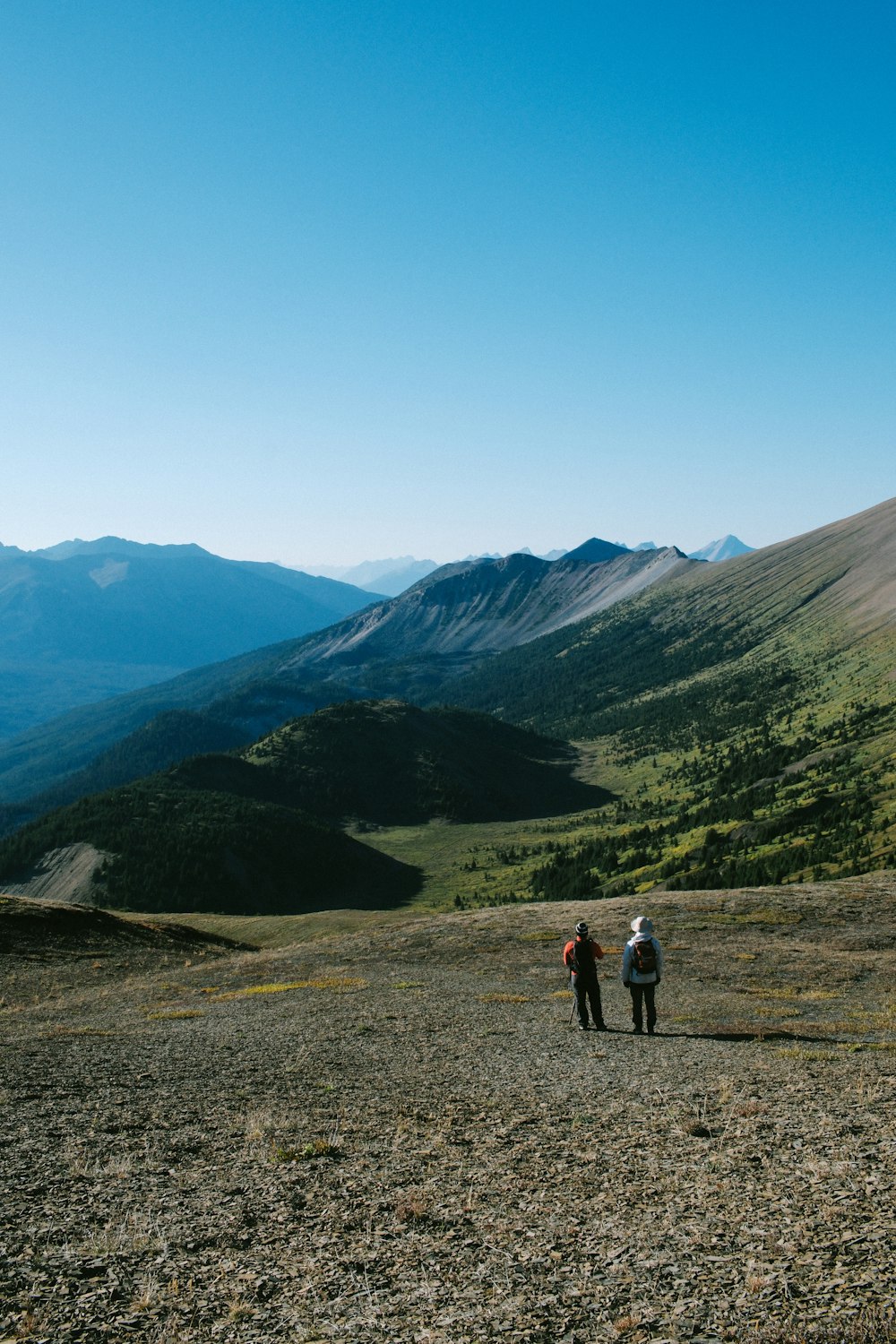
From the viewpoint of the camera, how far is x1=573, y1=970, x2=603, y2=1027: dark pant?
23062mm

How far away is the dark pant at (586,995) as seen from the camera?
2306cm

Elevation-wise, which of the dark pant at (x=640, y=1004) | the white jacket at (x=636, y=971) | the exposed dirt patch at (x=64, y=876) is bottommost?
the exposed dirt patch at (x=64, y=876)

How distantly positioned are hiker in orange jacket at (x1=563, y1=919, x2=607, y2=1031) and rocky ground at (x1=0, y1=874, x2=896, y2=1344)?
3.48 feet

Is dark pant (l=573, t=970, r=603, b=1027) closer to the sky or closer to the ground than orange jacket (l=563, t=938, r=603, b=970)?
closer to the ground

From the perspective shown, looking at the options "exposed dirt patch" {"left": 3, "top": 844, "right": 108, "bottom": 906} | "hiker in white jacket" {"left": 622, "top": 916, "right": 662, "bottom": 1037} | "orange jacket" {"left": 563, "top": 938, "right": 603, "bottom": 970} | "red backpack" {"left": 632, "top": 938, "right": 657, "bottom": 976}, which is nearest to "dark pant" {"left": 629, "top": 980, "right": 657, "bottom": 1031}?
"hiker in white jacket" {"left": 622, "top": 916, "right": 662, "bottom": 1037}

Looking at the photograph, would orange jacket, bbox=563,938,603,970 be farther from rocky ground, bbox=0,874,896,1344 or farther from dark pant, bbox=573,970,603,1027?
rocky ground, bbox=0,874,896,1344

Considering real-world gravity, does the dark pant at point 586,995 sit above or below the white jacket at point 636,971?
below

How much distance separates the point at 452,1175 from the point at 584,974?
1155 cm

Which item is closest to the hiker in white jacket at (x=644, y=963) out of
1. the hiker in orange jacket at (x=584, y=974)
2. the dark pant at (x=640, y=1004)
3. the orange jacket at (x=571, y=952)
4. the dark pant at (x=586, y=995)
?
the dark pant at (x=640, y=1004)

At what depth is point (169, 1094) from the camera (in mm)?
16906

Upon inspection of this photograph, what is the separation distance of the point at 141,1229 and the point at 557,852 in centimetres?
14887

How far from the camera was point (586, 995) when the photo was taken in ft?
77.3

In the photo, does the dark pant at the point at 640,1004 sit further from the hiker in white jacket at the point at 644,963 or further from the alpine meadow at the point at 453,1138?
the alpine meadow at the point at 453,1138

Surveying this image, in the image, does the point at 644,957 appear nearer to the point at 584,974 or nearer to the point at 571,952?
the point at 584,974
